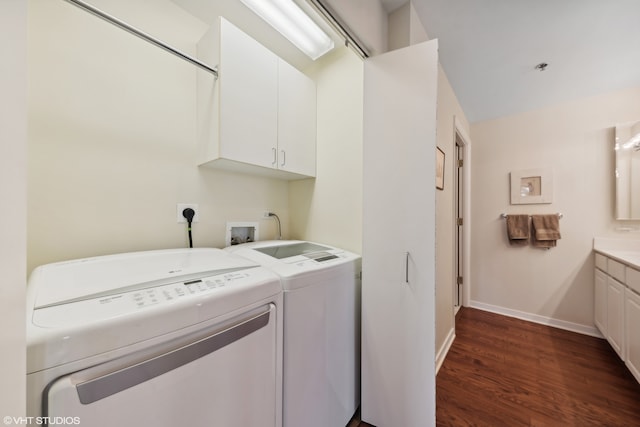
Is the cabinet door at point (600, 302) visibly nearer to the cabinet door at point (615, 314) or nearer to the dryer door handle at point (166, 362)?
the cabinet door at point (615, 314)

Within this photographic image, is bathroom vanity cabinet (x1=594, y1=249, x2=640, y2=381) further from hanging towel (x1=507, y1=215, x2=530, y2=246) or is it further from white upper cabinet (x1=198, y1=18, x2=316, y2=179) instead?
white upper cabinet (x1=198, y1=18, x2=316, y2=179)

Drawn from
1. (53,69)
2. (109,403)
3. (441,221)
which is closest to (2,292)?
(109,403)

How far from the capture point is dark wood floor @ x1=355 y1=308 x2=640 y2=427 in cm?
136

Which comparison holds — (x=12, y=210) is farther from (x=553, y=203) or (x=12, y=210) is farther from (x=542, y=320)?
(x=542, y=320)

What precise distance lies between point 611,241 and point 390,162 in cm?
275

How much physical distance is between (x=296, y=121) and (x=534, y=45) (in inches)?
72.4

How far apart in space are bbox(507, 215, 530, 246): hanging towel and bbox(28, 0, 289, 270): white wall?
3.18 meters

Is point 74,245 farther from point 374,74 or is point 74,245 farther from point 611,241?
point 611,241

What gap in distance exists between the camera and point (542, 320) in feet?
8.35

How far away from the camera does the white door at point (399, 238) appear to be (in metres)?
1.12

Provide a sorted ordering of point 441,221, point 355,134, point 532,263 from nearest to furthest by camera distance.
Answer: point 355,134, point 441,221, point 532,263

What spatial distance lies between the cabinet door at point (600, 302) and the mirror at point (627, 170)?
0.62 metres

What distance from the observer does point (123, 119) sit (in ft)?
3.90

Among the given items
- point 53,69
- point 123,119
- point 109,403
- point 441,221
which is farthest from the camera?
point 441,221
